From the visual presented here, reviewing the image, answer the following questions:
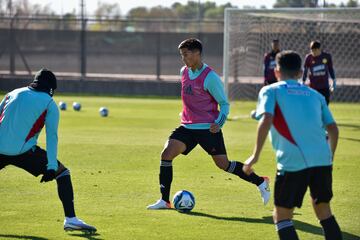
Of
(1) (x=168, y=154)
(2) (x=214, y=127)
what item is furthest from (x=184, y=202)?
(2) (x=214, y=127)

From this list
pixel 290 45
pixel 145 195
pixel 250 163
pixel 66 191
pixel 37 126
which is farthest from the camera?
pixel 290 45

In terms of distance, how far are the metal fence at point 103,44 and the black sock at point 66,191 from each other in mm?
26455

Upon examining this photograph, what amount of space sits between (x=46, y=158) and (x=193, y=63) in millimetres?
2278

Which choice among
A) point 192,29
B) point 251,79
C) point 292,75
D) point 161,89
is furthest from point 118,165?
point 192,29

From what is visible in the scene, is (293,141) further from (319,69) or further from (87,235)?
(319,69)

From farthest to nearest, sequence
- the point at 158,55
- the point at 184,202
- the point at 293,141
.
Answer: the point at 158,55 → the point at 184,202 → the point at 293,141

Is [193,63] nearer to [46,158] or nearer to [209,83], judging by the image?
[209,83]

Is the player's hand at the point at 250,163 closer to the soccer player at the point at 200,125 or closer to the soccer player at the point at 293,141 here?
the soccer player at the point at 293,141

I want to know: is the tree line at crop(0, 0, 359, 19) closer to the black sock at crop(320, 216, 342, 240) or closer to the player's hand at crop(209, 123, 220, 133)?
the player's hand at crop(209, 123, 220, 133)

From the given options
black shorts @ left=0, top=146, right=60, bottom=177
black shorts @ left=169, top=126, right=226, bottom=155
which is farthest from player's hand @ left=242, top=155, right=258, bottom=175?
black shorts @ left=169, top=126, right=226, bottom=155

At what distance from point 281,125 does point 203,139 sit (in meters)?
3.11

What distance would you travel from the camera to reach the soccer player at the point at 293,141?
22.0 feet

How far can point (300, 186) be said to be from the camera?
22.1 feet

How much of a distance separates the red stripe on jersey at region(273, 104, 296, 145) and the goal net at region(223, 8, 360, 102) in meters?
19.1
